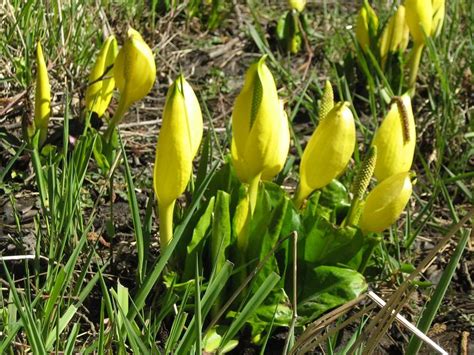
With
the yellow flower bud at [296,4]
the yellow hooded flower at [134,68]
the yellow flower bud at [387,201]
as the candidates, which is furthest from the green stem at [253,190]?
the yellow flower bud at [296,4]

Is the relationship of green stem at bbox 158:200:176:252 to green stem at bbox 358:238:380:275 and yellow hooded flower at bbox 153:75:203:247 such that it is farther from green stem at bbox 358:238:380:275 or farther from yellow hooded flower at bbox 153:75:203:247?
green stem at bbox 358:238:380:275

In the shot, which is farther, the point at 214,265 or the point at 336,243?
the point at 336,243

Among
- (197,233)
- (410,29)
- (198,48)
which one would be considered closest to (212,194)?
(197,233)

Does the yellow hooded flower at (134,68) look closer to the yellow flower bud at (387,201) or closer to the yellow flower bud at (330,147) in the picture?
the yellow flower bud at (330,147)

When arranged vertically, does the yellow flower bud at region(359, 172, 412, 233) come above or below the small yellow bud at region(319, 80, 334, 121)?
below

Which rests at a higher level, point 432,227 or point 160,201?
point 160,201

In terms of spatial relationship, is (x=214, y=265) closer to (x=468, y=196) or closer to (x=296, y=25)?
(x=468, y=196)

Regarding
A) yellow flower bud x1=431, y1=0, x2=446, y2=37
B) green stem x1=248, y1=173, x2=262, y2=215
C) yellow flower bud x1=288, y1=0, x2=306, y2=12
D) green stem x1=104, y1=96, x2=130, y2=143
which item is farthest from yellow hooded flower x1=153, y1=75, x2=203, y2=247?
yellow flower bud x1=288, y1=0, x2=306, y2=12
